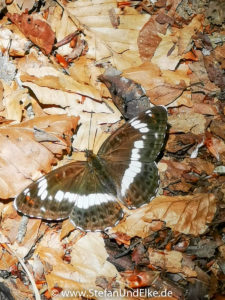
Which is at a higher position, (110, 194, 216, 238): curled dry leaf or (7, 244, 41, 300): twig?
(110, 194, 216, 238): curled dry leaf

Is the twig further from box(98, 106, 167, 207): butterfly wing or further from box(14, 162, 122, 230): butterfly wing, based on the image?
box(98, 106, 167, 207): butterfly wing

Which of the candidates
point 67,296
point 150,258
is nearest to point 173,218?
point 150,258

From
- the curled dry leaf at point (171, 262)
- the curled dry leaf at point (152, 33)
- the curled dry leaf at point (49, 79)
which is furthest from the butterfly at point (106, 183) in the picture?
the curled dry leaf at point (152, 33)

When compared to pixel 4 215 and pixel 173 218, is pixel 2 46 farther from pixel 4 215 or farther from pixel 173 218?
Result: pixel 173 218

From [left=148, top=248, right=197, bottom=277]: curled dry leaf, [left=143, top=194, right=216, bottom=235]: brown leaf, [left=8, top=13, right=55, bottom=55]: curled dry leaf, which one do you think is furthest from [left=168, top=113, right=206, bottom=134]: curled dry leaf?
[left=8, top=13, right=55, bottom=55]: curled dry leaf

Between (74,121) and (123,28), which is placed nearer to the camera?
(74,121)

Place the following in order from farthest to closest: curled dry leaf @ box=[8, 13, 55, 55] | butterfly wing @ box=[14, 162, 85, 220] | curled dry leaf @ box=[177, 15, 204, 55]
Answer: curled dry leaf @ box=[177, 15, 204, 55]
curled dry leaf @ box=[8, 13, 55, 55]
butterfly wing @ box=[14, 162, 85, 220]

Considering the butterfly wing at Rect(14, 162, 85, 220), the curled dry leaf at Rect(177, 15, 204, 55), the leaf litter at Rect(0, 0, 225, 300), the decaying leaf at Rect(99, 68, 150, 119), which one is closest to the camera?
the butterfly wing at Rect(14, 162, 85, 220)
